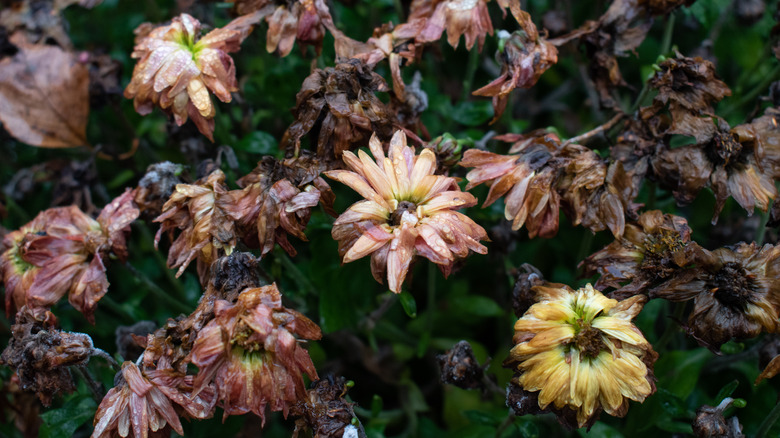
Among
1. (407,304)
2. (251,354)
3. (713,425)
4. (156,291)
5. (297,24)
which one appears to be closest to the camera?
(251,354)

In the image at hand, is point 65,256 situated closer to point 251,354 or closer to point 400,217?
point 251,354

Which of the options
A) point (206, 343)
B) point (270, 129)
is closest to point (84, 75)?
point (270, 129)

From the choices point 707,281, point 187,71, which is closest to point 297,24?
point 187,71

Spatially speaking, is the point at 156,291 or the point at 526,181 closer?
the point at 526,181

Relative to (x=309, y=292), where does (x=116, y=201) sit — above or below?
above

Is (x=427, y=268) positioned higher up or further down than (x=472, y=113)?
further down

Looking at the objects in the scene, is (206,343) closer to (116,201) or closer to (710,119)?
(116,201)
